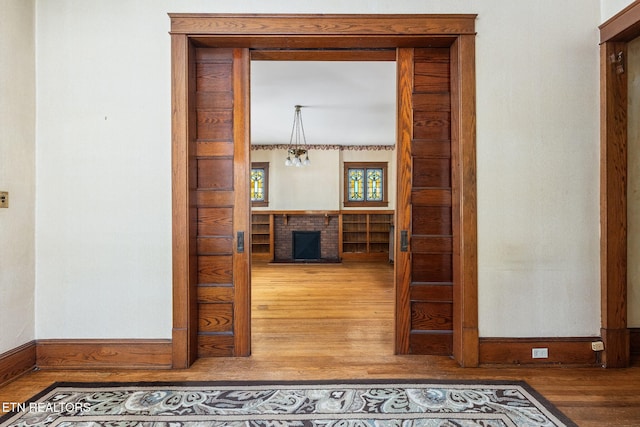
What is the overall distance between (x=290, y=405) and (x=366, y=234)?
684 centimetres

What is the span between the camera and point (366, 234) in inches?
340

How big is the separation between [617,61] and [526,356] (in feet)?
7.01

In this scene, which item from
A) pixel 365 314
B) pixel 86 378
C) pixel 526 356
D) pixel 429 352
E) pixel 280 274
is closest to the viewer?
pixel 86 378

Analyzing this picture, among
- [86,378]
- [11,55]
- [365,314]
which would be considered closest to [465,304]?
[365,314]

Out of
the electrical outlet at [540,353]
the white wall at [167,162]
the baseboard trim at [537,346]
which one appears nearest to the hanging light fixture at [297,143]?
the white wall at [167,162]

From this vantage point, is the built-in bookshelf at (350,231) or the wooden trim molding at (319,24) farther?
the built-in bookshelf at (350,231)

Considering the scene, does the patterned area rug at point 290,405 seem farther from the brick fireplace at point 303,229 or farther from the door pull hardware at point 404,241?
the brick fireplace at point 303,229

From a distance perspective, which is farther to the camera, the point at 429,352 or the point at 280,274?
the point at 280,274

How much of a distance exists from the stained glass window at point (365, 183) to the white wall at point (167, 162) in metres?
6.27

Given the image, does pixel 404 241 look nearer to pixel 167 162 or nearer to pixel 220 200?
pixel 220 200

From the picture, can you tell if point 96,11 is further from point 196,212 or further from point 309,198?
point 309,198

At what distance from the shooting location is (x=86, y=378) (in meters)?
2.28

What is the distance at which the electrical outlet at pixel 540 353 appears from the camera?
96.3 inches

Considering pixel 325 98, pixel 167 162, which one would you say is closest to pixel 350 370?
pixel 167 162
